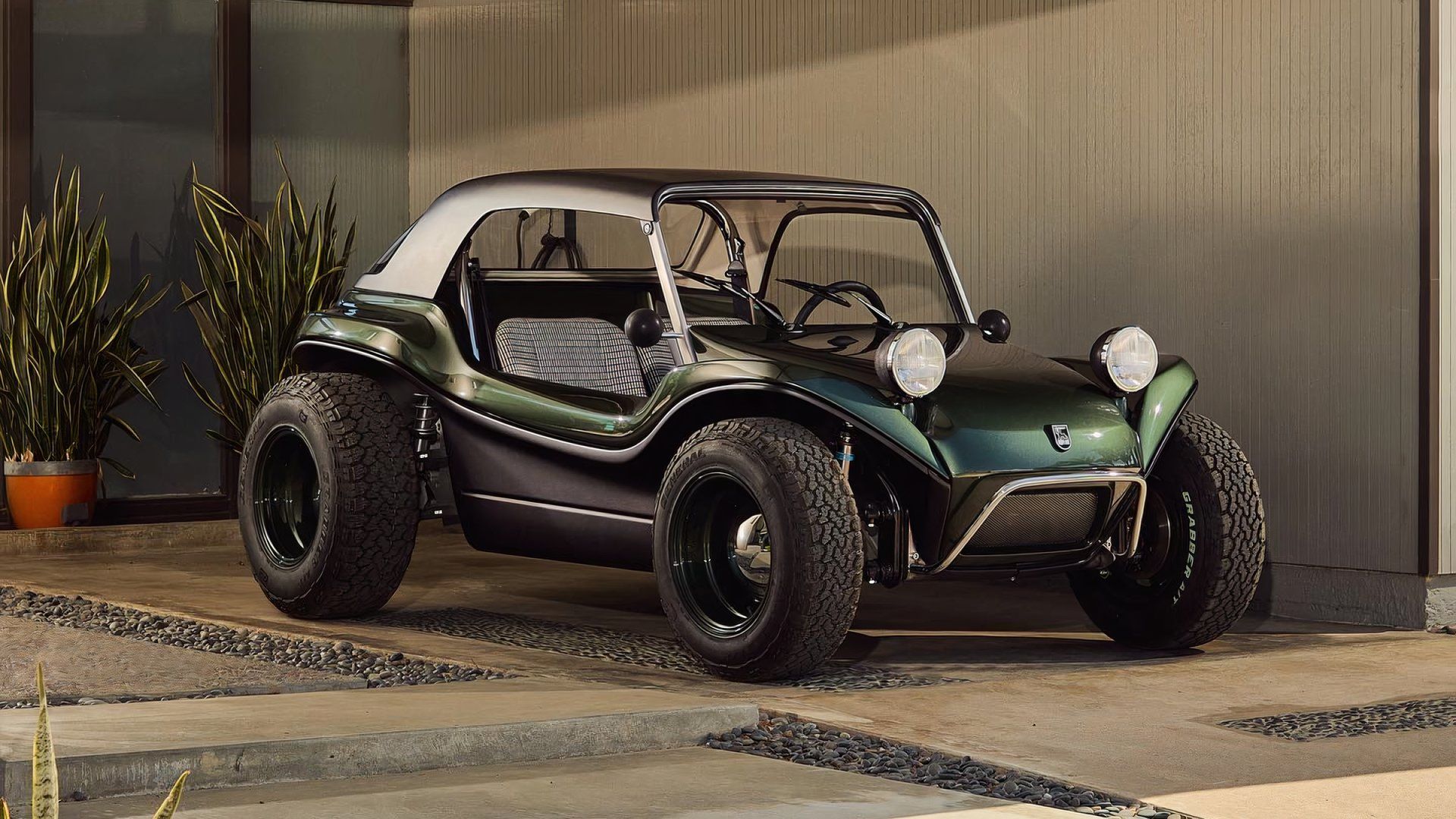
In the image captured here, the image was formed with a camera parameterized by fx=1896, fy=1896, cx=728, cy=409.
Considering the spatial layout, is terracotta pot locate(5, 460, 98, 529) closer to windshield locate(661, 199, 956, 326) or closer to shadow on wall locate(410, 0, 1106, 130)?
shadow on wall locate(410, 0, 1106, 130)

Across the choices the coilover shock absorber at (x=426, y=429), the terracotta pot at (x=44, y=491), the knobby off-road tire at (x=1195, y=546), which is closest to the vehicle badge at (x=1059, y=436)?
the knobby off-road tire at (x=1195, y=546)

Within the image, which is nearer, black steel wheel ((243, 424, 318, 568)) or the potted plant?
black steel wheel ((243, 424, 318, 568))

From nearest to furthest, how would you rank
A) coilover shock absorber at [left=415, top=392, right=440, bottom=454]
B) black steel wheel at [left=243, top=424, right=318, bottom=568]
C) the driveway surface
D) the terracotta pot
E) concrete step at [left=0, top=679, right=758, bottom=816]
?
concrete step at [left=0, top=679, right=758, bottom=816] → the driveway surface → coilover shock absorber at [left=415, top=392, right=440, bottom=454] → black steel wheel at [left=243, top=424, right=318, bottom=568] → the terracotta pot

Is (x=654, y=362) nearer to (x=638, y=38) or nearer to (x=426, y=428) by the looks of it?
Answer: (x=426, y=428)

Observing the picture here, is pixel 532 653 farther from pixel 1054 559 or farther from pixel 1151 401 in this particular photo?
pixel 1151 401

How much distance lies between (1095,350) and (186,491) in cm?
548

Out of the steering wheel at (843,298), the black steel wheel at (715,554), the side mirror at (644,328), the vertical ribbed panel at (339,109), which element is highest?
the vertical ribbed panel at (339,109)

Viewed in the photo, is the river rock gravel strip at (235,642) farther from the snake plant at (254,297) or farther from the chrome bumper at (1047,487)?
the snake plant at (254,297)

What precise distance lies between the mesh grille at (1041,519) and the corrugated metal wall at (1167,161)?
→ 148 cm

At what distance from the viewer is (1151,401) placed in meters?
5.41

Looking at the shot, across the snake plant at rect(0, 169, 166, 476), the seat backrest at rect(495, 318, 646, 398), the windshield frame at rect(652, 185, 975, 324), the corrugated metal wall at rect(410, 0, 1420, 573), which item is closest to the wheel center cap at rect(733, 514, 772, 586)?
the seat backrest at rect(495, 318, 646, 398)

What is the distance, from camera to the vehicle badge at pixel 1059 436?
5094 mm

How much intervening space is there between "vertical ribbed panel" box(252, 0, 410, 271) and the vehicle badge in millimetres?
5713

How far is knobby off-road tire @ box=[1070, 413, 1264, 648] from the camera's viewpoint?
5.43m
